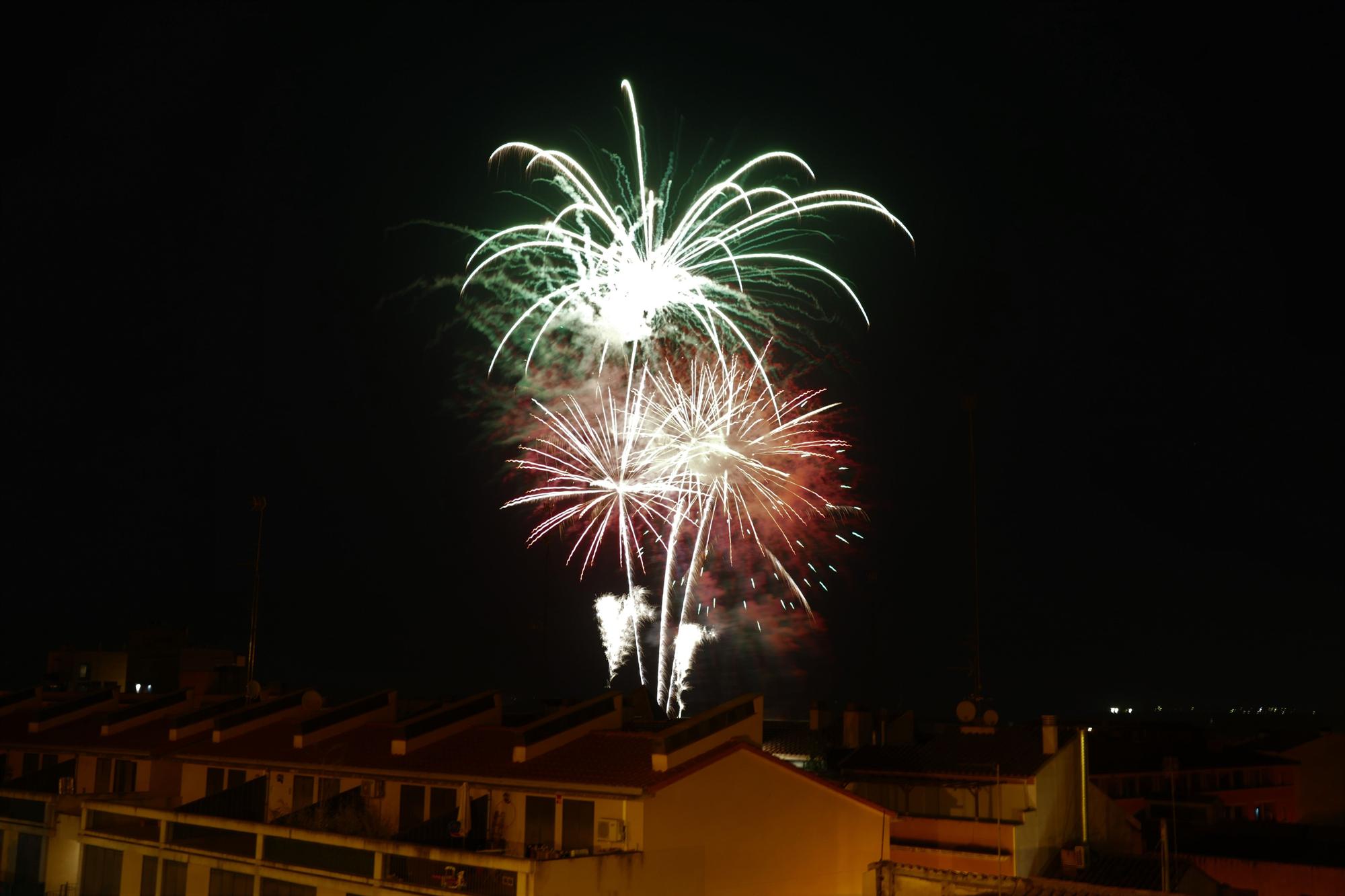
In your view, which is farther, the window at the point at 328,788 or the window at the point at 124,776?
the window at the point at 124,776

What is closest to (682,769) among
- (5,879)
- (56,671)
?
(5,879)

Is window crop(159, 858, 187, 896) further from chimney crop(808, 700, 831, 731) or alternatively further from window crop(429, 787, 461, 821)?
chimney crop(808, 700, 831, 731)

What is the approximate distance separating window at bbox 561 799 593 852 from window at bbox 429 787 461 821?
2839 mm

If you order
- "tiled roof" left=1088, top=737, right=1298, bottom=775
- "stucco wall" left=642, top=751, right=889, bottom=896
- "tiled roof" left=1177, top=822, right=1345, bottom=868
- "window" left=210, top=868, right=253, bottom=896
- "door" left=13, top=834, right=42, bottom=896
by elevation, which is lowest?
"door" left=13, top=834, right=42, bottom=896

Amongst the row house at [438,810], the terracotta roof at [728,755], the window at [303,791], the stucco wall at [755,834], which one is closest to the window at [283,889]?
the row house at [438,810]

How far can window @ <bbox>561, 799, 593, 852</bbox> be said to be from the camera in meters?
23.2

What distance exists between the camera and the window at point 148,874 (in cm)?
2869

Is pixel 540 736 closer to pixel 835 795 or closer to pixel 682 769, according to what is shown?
pixel 682 769

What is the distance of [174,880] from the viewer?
28.3 m

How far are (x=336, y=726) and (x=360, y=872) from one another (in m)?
7.88

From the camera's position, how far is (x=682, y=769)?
23406 millimetres

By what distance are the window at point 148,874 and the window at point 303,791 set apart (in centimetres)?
342

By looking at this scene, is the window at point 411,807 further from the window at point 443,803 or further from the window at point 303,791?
the window at point 303,791

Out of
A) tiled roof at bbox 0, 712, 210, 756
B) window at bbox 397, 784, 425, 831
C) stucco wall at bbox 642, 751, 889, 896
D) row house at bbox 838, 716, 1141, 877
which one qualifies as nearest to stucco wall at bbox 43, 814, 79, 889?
tiled roof at bbox 0, 712, 210, 756
